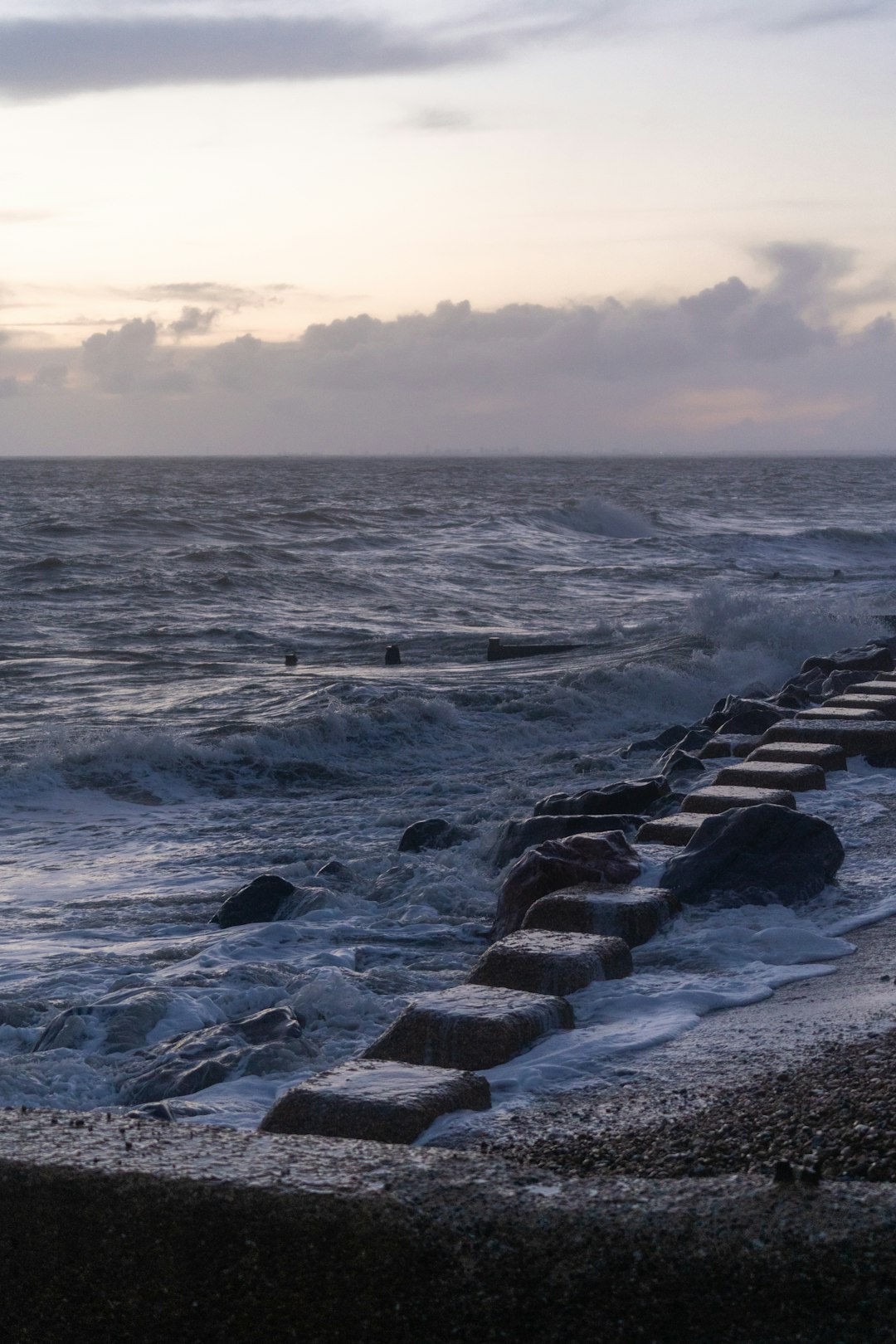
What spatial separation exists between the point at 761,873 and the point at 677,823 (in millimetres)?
663

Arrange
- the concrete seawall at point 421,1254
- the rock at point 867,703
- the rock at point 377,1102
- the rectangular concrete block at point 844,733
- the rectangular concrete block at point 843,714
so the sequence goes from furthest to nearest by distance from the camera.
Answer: the rock at point 867,703 < the rectangular concrete block at point 843,714 < the rectangular concrete block at point 844,733 < the rock at point 377,1102 < the concrete seawall at point 421,1254

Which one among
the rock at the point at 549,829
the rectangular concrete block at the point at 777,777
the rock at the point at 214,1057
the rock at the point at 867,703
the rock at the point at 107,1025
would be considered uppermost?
the rock at the point at 867,703

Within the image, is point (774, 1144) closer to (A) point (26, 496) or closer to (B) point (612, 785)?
(B) point (612, 785)

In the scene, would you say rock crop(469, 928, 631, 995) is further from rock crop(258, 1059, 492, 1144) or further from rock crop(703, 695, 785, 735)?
rock crop(703, 695, 785, 735)

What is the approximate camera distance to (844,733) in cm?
672

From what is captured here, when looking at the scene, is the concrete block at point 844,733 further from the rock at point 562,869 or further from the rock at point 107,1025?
the rock at point 107,1025

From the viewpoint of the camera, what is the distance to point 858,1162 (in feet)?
7.21

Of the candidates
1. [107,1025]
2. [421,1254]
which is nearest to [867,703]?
[107,1025]

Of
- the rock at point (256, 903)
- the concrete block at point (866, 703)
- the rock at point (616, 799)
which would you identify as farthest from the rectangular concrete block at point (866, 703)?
the rock at point (256, 903)

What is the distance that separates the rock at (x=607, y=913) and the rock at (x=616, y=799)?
2067 mm

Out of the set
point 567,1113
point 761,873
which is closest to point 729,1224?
point 567,1113

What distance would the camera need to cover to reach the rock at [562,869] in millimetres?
4508

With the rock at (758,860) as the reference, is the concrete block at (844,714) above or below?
above

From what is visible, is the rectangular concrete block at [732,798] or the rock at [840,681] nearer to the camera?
the rectangular concrete block at [732,798]
